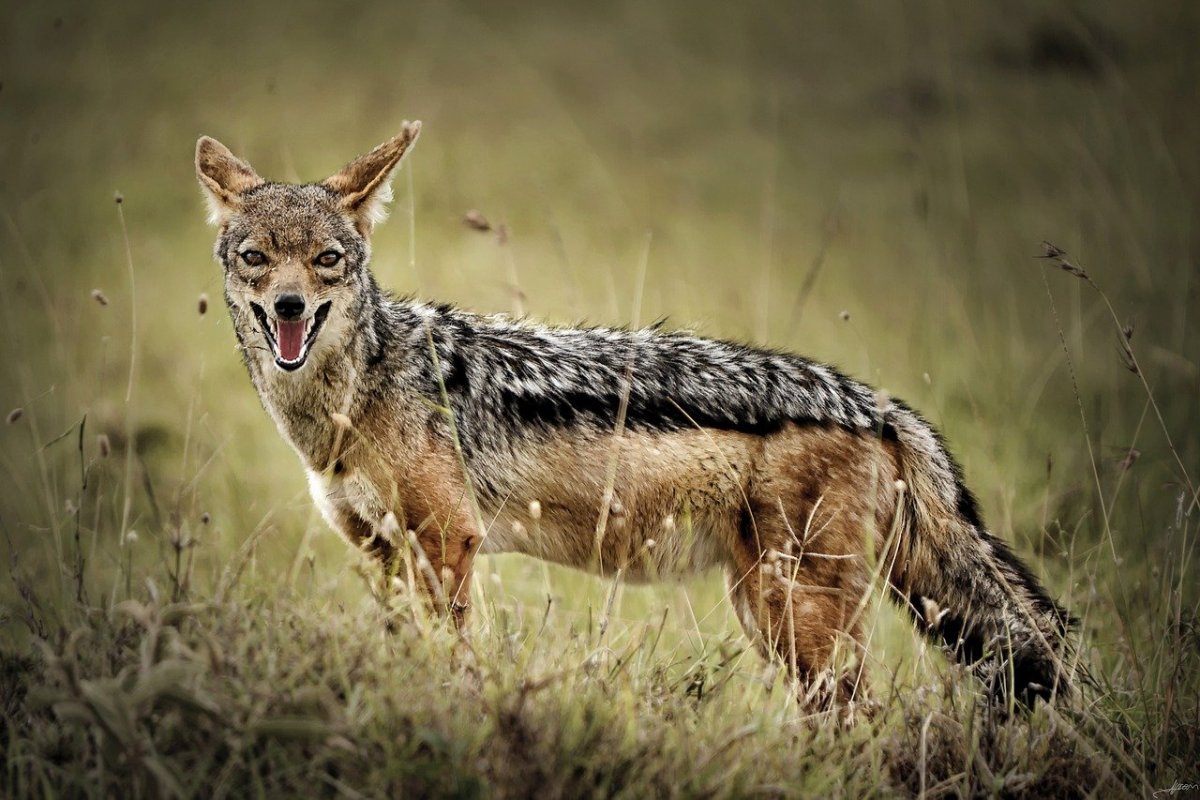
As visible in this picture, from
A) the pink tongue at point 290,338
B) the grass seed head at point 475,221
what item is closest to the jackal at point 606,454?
the pink tongue at point 290,338

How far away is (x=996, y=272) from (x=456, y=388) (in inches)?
259

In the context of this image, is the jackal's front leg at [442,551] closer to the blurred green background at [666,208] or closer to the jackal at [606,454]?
the jackal at [606,454]

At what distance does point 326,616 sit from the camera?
344cm

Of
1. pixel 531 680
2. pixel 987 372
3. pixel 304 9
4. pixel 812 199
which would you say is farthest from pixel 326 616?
pixel 304 9

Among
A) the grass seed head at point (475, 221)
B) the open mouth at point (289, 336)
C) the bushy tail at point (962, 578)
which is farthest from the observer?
the grass seed head at point (475, 221)

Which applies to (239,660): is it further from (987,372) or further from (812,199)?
(812,199)

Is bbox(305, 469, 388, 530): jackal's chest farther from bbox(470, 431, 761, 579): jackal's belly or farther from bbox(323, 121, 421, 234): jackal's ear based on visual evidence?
bbox(323, 121, 421, 234): jackal's ear

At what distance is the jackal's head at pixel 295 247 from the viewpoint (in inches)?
177

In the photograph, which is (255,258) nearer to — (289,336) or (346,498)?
(289,336)

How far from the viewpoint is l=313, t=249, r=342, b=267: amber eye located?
15.4 feet

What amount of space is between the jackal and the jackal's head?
0.03 ft
